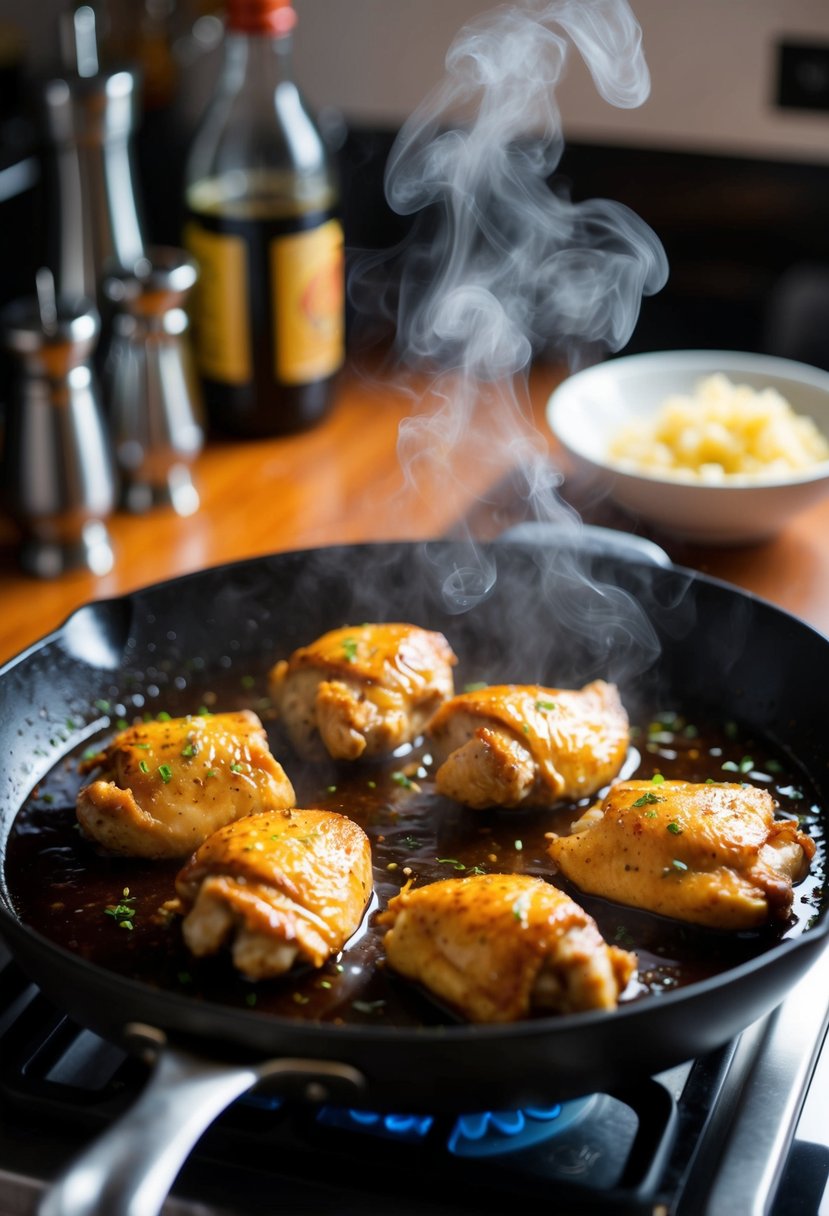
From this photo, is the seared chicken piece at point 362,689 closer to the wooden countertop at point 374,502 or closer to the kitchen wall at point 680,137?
the wooden countertop at point 374,502

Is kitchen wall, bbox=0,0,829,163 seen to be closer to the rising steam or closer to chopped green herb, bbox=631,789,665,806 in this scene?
the rising steam

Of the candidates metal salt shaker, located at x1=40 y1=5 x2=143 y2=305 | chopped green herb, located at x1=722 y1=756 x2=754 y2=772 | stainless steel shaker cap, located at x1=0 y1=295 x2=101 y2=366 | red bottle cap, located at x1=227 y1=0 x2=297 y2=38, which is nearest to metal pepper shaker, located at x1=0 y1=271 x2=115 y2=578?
stainless steel shaker cap, located at x1=0 y1=295 x2=101 y2=366

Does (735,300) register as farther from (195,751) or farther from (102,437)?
(195,751)

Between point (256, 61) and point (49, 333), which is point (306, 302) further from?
point (49, 333)

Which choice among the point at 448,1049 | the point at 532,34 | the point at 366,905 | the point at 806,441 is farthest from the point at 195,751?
the point at 532,34

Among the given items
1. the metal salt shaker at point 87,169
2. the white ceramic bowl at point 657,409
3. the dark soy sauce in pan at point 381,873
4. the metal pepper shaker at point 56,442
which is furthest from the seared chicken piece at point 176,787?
the metal salt shaker at point 87,169

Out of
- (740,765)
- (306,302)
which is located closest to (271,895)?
(740,765)
